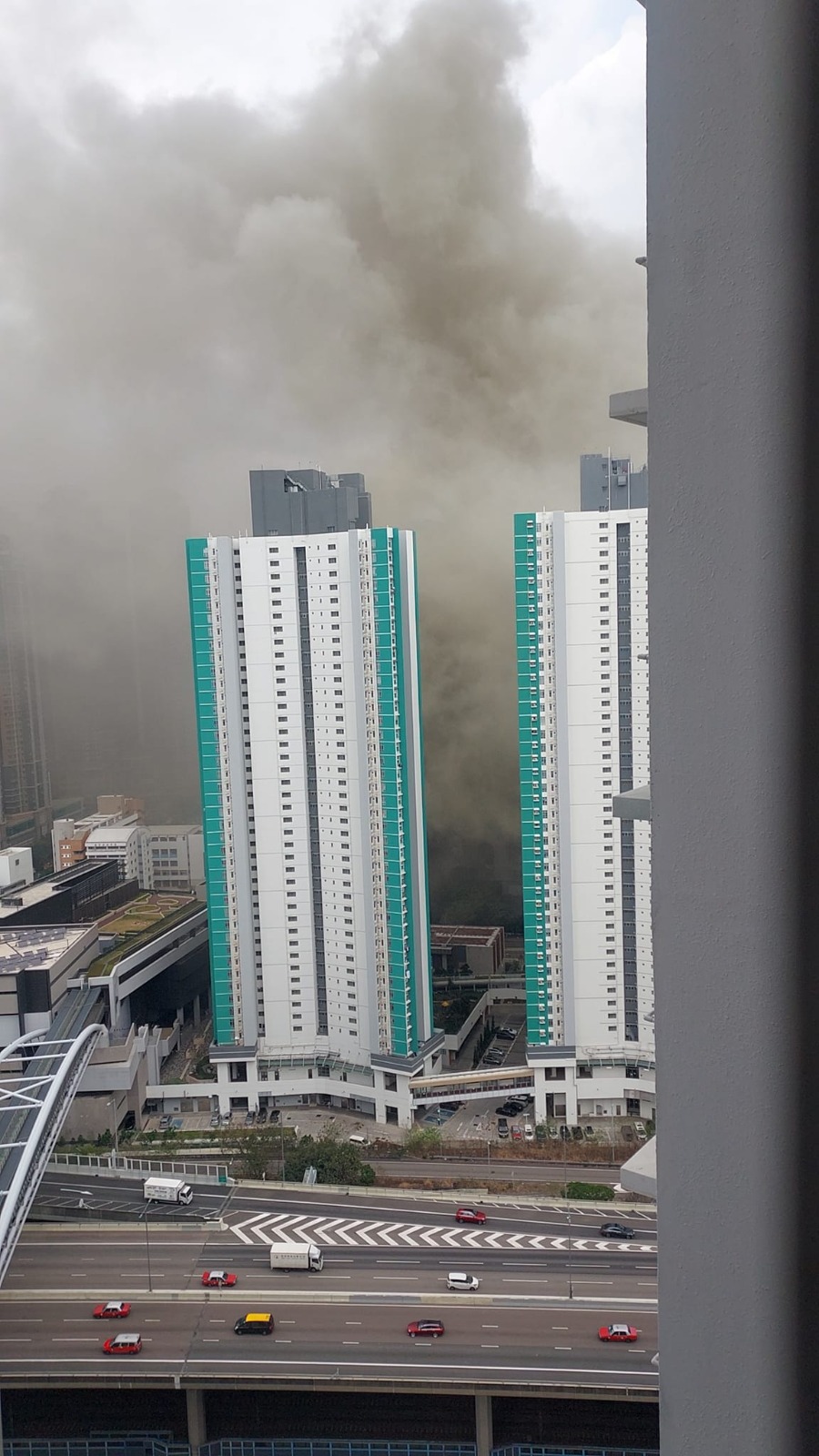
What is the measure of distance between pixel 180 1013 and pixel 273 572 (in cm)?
421

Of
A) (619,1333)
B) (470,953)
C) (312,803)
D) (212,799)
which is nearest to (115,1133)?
(212,799)

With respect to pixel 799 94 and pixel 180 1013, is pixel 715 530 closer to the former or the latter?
pixel 799 94

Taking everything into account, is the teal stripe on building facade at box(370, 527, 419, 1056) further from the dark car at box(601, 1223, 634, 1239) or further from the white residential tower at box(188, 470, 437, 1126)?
the dark car at box(601, 1223, 634, 1239)

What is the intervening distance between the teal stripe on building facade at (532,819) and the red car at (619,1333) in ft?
10.1

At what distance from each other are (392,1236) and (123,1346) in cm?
158

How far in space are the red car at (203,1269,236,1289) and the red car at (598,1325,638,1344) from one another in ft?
5.60

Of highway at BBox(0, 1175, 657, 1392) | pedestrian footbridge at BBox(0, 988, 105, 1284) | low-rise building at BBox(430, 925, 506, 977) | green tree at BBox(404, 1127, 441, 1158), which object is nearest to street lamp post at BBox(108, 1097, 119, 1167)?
pedestrian footbridge at BBox(0, 988, 105, 1284)

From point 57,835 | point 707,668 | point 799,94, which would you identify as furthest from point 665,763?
point 57,835

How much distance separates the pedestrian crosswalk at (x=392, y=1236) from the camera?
5898mm

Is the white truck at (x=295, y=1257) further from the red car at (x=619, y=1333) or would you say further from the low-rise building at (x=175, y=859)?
the low-rise building at (x=175, y=859)

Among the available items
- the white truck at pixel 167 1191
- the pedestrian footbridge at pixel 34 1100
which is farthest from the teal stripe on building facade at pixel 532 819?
the pedestrian footbridge at pixel 34 1100

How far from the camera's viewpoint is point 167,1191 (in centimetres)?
659

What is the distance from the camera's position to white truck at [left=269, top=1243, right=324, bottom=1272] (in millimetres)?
5535

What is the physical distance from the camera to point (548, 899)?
26.3 feet
